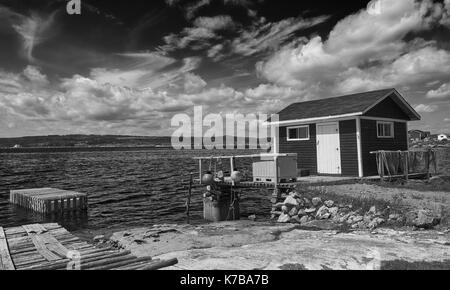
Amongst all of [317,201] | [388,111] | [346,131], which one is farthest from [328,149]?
[317,201]

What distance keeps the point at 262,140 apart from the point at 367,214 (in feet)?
47.3

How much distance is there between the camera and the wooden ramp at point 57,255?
801 cm

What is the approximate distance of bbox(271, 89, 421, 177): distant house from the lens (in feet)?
64.9

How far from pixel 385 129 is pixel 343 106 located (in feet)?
11.1

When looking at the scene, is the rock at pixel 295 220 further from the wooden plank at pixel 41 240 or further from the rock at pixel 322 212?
the wooden plank at pixel 41 240

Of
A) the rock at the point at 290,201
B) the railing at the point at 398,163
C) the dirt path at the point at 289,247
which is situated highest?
the railing at the point at 398,163

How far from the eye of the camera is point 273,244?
9.84m

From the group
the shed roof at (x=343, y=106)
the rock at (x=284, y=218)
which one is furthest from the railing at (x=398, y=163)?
the rock at (x=284, y=218)

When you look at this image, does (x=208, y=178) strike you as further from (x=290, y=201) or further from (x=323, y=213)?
(x=323, y=213)

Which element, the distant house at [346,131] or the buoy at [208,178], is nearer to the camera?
the buoy at [208,178]

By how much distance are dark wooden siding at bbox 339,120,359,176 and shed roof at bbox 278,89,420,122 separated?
0.87 m

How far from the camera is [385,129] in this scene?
71.8 ft

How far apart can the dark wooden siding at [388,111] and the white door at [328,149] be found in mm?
2189
